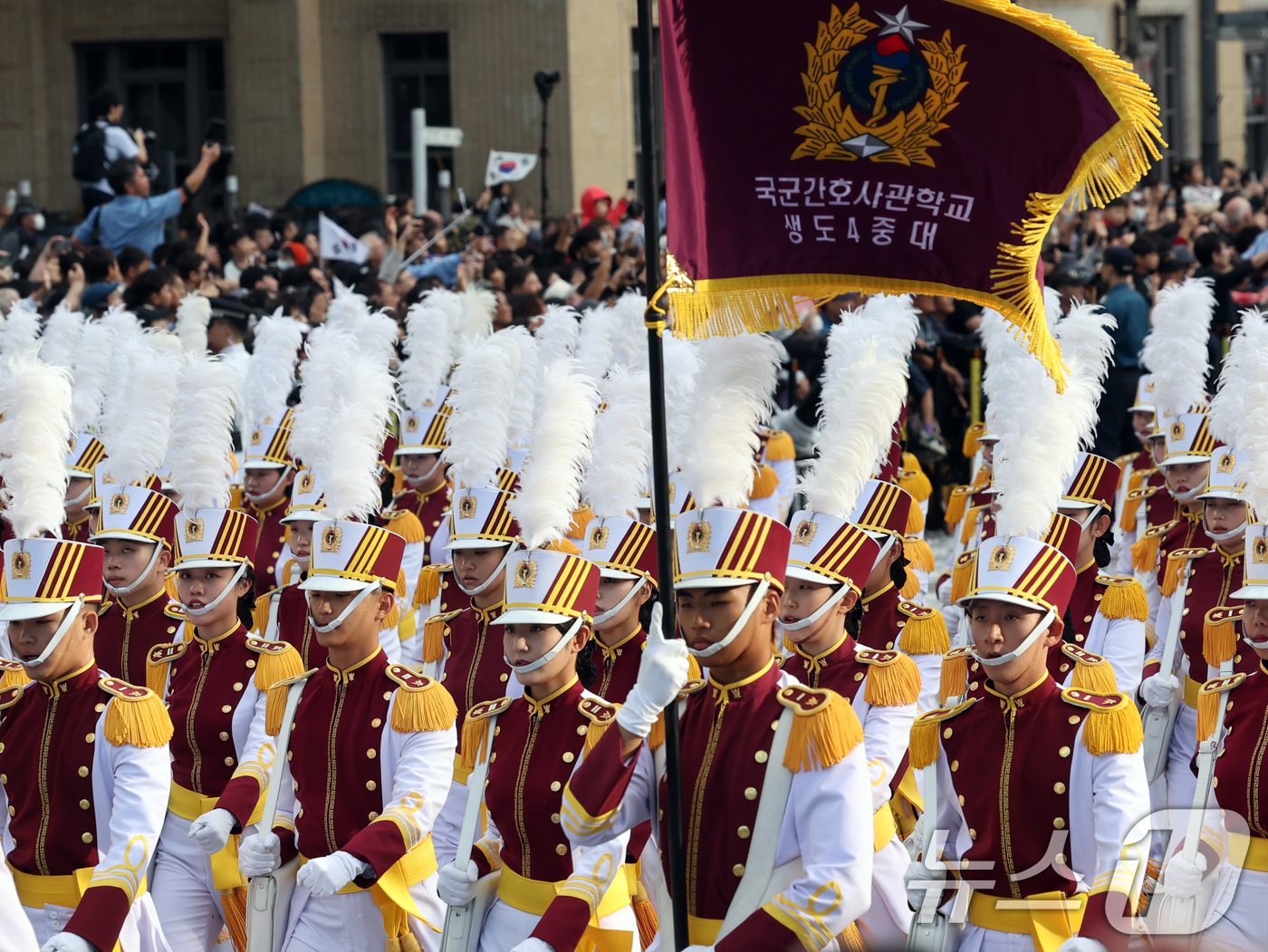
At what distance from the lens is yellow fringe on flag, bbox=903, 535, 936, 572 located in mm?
8711

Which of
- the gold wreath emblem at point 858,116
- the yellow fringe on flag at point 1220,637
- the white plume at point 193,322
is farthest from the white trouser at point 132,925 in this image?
the white plume at point 193,322

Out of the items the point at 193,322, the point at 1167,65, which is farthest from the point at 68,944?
the point at 1167,65

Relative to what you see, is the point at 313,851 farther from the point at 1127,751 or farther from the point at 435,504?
the point at 435,504

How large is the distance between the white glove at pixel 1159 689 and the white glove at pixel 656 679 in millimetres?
3892

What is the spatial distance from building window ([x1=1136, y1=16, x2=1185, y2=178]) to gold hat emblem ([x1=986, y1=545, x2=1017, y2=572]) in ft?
96.5

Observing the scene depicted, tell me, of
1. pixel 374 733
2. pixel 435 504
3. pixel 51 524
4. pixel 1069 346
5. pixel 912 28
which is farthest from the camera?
pixel 435 504

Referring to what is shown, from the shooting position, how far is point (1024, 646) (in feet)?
17.2

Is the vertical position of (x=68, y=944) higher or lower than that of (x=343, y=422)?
lower

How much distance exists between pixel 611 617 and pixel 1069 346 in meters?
3.08

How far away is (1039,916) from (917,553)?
3971mm

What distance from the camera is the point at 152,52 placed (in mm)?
26797

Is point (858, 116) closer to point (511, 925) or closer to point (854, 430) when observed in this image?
point (854, 430)

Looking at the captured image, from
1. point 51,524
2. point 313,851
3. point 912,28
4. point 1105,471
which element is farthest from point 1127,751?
point 51,524

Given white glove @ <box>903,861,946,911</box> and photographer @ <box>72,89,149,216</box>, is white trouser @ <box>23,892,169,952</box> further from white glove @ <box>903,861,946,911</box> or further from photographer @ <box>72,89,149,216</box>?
photographer @ <box>72,89,149,216</box>
